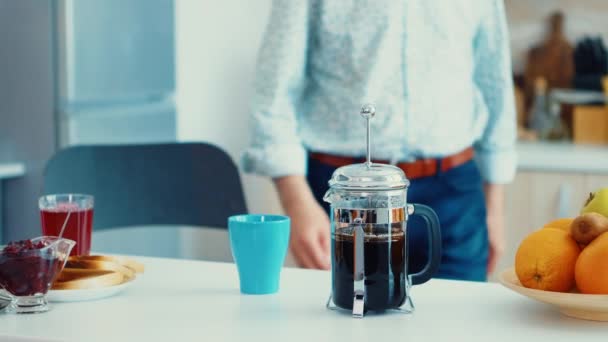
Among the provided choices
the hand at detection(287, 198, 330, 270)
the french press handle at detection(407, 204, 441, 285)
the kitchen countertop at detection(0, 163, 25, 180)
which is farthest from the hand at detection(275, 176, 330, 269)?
the kitchen countertop at detection(0, 163, 25, 180)

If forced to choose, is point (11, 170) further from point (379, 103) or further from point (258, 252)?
point (258, 252)

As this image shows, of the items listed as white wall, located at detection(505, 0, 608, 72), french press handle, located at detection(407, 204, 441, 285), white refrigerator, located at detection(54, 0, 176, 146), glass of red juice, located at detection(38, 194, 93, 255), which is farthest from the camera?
white wall, located at detection(505, 0, 608, 72)

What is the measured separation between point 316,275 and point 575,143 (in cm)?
231

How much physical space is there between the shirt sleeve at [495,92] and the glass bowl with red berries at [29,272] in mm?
1242

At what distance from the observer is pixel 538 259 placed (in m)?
1.09

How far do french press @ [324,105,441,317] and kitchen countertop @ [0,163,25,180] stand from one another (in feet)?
5.77

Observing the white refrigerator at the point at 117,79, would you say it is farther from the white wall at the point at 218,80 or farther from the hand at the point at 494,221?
the hand at the point at 494,221

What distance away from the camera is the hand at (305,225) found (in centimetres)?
165

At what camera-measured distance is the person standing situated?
6.09 feet

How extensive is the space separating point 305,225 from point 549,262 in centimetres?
68

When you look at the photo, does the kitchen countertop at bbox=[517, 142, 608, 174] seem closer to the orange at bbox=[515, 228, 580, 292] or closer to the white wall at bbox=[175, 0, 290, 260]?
the white wall at bbox=[175, 0, 290, 260]

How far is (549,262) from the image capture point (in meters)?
1.08

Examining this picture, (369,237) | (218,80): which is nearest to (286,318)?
(369,237)

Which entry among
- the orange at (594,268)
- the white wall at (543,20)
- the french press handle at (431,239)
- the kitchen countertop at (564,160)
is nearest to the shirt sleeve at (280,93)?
the french press handle at (431,239)
